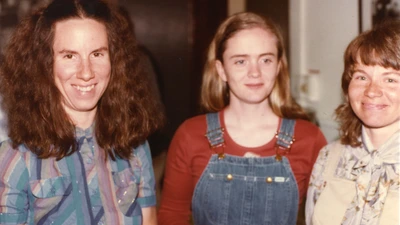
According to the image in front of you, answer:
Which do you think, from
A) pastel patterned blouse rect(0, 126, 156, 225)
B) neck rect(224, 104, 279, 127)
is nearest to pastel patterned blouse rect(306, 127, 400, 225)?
neck rect(224, 104, 279, 127)

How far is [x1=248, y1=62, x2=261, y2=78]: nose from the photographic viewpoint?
1.56 meters

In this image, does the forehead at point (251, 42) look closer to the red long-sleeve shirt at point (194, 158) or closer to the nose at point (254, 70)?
the nose at point (254, 70)

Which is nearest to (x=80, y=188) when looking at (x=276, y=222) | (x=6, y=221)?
(x=6, y=221)

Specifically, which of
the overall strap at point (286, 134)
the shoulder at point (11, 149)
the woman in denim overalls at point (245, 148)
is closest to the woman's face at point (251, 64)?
the woman in denim overalls at point (245, 148)

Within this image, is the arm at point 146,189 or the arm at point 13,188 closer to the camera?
the arm at point 13,188

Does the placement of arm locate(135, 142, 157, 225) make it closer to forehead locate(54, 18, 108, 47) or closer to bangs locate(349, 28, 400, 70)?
forehead locate(54, 18, 108, 47)

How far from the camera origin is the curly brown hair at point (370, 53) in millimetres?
1259

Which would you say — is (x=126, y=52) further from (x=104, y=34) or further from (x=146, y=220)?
(x=146, y=220)

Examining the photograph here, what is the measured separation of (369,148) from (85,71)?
774 mm

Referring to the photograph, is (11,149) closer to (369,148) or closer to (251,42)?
(251,42)

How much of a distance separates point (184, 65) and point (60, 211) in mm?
2138

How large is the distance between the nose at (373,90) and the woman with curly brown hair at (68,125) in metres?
0.65

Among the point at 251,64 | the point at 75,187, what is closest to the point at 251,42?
the point at 251,64

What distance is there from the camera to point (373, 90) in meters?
1.27
